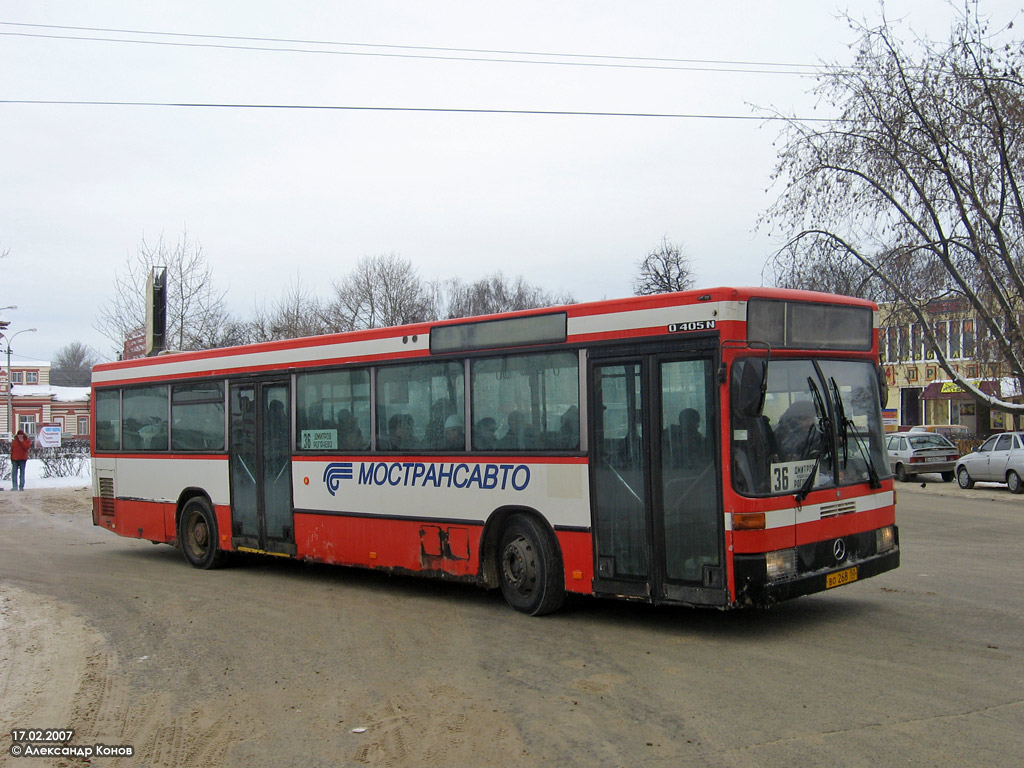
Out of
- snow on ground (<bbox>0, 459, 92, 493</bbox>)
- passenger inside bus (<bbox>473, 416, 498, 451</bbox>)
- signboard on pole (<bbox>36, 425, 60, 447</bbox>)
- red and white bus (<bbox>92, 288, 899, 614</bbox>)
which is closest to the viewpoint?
red and white bus (<bbox>92, 288, 899, 614</bbox>)

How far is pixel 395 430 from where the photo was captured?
401 inches

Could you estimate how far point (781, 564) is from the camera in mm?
7312

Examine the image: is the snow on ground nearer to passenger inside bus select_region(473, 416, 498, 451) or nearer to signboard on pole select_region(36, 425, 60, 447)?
signboard on pole select_region(36, 425, 60, 447)

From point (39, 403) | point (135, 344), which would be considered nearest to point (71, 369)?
point (39, 403)

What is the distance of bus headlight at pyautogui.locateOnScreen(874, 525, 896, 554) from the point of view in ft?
27.1

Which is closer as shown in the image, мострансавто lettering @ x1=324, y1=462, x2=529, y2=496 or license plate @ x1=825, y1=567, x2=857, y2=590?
license plate @ x1=825, y1=567, x2=857, y2=590

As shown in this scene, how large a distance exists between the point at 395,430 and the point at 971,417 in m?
50.0

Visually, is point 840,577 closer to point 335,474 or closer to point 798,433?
point 798,433

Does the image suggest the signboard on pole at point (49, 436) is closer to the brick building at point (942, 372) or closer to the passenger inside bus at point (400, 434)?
the brick building at point (942, 372)

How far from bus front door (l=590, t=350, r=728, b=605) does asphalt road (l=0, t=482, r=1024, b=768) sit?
51 cm

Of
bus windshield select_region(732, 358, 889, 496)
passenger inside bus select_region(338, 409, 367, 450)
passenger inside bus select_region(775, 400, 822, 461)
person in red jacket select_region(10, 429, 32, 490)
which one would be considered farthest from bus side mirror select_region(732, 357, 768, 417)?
person in red jacket select_region(10, 429, 32, 490)

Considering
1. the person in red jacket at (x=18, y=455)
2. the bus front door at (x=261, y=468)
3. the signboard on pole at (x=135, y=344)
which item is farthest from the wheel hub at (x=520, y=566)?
the person in red jacket at (x=18, y=455)

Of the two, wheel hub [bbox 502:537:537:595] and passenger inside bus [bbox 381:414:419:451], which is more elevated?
passenger inside bus [bbox 381:414:419:451]

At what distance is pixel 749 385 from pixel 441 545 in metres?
3.85
